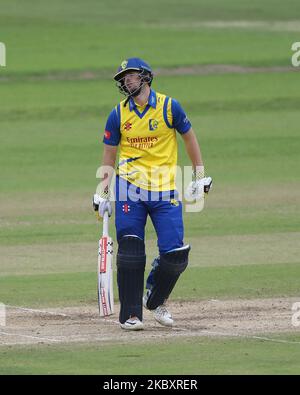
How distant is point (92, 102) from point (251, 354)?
53.4ft

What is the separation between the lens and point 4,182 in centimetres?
1872

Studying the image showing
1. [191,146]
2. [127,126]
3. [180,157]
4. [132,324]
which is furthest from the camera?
[180,157]

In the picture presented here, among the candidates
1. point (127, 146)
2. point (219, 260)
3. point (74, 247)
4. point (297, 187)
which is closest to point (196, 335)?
point (127, 146)

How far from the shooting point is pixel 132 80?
1033cm

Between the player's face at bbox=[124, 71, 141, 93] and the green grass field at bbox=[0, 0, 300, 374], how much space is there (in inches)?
75.8

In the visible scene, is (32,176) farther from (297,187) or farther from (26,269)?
(26,269)

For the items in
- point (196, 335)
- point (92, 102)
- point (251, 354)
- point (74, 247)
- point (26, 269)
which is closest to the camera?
point (251, 354)

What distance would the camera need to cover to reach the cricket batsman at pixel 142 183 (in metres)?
10.3

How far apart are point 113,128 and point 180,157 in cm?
1011

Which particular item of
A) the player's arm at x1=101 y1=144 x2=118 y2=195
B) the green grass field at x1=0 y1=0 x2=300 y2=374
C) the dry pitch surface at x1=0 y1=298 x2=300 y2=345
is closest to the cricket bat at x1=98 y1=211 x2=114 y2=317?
the dry pitch surface at x1=0 y1=298 x2=300 y2=345

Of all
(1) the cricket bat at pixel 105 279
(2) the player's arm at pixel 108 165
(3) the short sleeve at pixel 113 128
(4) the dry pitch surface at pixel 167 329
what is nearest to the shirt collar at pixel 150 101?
(3) the short sleeve at pixel 113 128

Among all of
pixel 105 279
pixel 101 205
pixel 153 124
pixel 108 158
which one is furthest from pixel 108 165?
pixel 105 279

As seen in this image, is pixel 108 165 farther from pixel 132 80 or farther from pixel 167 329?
pixel 167 329

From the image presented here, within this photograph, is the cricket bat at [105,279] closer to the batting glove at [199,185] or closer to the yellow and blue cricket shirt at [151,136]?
the yellow and blue cricket shirt at [151,136]
